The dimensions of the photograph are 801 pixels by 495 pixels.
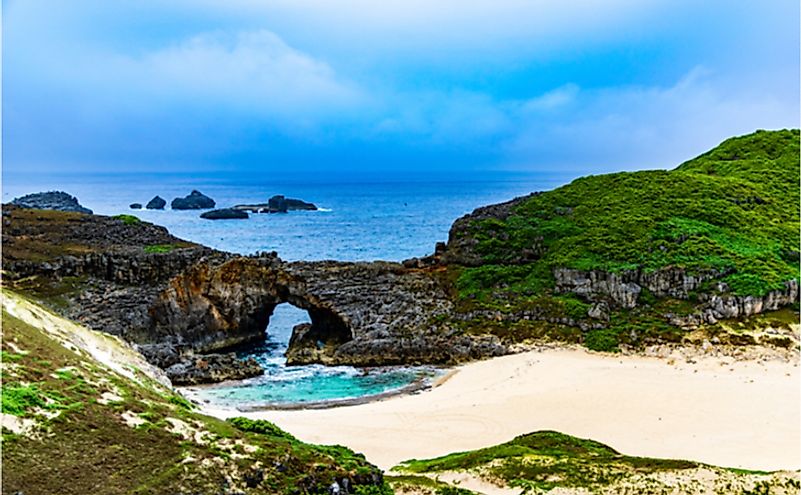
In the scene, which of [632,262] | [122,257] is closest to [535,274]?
[632,262]

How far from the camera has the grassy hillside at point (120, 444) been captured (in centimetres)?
1470

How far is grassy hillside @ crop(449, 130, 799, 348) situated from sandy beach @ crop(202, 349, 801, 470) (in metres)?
5.84

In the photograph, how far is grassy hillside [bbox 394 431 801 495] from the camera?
18.0 metres

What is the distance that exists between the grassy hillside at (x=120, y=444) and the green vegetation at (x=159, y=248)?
120 ft

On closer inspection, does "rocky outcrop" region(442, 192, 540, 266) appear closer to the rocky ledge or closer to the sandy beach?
the sandy beach

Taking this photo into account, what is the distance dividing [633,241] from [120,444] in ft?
147

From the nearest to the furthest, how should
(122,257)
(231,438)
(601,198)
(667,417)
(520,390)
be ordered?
(231,438), (667,417), (520,390), (122,257), (601,198)

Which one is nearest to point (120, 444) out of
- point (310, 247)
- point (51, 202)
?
point (310, 247)

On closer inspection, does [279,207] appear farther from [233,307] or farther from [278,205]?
[233,307]

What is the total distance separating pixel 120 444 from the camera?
16.0 meters

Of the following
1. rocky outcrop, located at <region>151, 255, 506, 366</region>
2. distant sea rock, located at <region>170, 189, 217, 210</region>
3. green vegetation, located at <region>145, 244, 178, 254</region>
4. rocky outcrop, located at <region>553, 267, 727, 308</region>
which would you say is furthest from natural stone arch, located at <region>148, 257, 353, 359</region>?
distant sea rock, located at <region>170, 189, 217, 210</region>

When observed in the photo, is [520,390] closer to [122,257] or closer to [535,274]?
[535,274]

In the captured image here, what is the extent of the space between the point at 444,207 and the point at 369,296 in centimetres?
14762

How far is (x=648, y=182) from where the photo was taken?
65.7m
